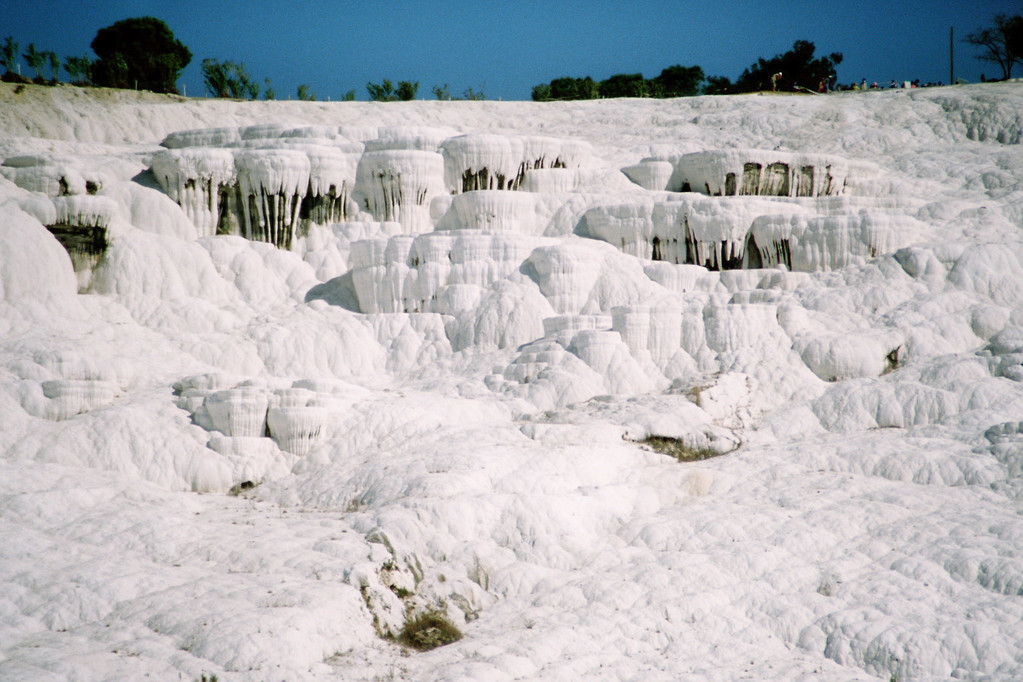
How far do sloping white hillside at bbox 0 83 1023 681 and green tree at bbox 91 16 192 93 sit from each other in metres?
17.8

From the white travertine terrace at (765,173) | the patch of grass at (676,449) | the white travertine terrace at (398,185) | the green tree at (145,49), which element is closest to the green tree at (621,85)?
the green tree at (145,49)

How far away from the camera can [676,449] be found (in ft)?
55.3

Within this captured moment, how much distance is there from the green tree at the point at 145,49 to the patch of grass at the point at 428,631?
1586 inches

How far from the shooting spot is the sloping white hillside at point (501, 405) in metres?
11.6

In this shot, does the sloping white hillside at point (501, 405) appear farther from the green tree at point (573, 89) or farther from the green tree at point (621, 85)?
the green tree at point (621, 85)

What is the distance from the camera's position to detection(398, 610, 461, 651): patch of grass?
38.3ft

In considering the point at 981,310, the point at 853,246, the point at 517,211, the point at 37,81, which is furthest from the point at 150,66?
the point at 981,310

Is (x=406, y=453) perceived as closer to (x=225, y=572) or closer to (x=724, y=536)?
(x=225, y=572)

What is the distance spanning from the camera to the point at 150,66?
160 feet

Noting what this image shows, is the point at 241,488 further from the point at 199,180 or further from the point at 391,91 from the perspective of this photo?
the point at 391,91

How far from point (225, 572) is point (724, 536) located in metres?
7.00

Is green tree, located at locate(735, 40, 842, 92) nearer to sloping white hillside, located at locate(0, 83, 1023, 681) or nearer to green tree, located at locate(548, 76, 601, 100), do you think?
green tree, located at locate(548, 76, 601, 100)

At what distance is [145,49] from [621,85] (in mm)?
27728

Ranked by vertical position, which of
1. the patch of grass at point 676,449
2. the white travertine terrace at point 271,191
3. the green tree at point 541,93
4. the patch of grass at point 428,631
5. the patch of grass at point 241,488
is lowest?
the patch of grass at point 428,631
